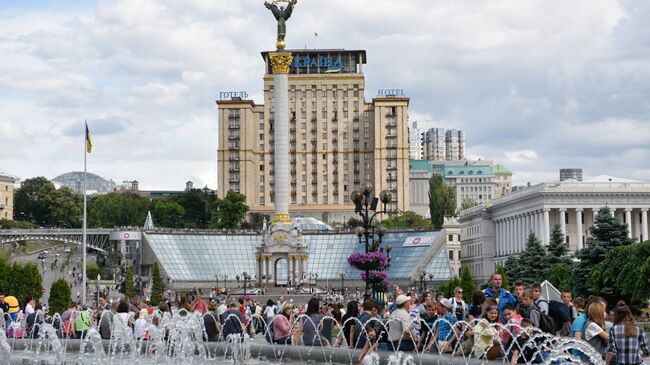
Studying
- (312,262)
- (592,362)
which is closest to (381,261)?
(592,362)

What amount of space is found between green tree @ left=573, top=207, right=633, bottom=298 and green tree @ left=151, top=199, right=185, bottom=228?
91.0m

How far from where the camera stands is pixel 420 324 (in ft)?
64.2

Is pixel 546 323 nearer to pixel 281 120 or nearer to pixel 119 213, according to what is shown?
pixel 281 120

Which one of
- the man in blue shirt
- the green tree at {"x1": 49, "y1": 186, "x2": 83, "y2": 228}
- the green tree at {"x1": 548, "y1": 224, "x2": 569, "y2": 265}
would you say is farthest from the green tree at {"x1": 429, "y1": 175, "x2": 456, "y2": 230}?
the man in blue shirt

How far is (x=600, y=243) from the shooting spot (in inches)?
2078

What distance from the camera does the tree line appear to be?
130125mm

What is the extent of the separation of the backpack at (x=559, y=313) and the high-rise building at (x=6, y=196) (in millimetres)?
145044

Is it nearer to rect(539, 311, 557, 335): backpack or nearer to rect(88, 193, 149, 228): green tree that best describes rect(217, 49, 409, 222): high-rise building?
rect(88, 193, 149, 228): green tree

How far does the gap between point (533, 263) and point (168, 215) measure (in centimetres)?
7720

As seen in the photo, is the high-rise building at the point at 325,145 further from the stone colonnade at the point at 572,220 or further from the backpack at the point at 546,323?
the backpack at the point at 546,323

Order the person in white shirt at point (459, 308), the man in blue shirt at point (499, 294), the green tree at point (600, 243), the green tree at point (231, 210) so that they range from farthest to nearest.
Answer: the green tree at point (231, 210), the green tree at point (600, 243), the person in white shirt at point (459, 308), the man in blue shirt at point (499, 294)

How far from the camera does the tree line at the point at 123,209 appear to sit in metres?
130

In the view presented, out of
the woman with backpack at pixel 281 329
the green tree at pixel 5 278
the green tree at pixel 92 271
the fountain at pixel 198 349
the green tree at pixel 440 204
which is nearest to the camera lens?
the fountain at pixel 198 349

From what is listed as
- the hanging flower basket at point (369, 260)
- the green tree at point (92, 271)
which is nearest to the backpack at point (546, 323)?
the hanging flower basket at point (369, 260)
